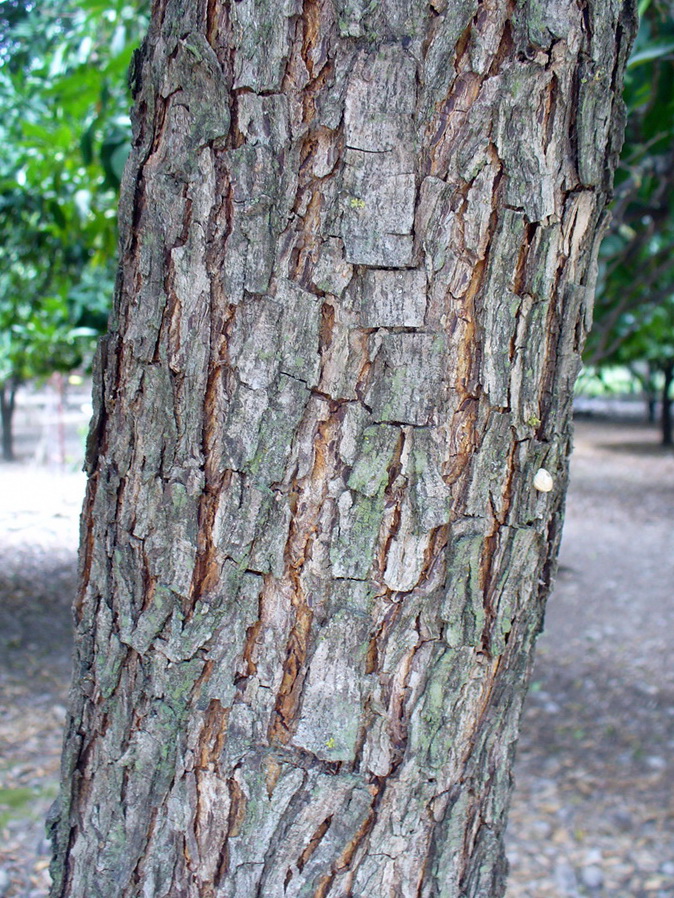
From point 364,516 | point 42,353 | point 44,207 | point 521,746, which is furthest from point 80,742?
point 42,353

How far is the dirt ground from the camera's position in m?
2.31

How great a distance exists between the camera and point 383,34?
0.84 m

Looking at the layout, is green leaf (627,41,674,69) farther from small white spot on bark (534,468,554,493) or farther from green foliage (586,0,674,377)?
small white spot on bark (534,468,554,493)

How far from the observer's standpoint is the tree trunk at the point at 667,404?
41.3 feet

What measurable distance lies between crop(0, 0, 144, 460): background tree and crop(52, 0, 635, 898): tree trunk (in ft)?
5.68

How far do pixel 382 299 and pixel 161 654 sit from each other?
0.50m

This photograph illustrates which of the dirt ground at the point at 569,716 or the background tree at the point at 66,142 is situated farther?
the background tree at the point at 66,142

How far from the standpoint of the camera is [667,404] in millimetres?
13125

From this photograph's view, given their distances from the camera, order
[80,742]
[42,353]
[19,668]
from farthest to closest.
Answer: [42,353] < [19,668] < [80,742]

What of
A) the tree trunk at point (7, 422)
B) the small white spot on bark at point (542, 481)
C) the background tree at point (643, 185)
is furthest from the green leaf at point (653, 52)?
the tree trunk at point (7, 422)

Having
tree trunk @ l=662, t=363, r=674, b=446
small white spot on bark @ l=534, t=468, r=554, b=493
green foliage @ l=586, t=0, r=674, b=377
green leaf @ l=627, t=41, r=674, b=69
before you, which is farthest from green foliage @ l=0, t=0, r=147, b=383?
tree trunk @ l=662, t=363, r=674, b=446

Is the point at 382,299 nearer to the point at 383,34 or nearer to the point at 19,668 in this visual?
the point at 383,34

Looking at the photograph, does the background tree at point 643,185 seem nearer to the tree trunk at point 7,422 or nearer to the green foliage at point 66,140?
the green foliage at point 66,140

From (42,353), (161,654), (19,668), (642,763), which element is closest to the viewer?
(161,654)
